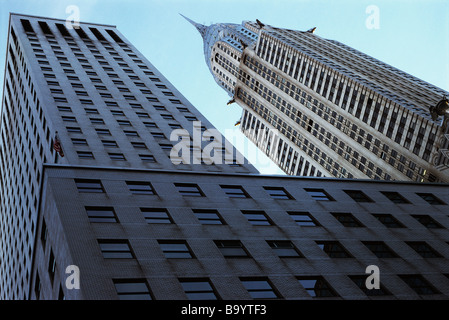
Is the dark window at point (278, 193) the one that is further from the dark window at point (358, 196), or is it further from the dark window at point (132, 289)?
the dark window at point (132, 289)

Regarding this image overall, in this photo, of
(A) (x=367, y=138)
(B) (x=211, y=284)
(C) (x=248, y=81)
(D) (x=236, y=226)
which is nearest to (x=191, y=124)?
(D) (x=236, y=226)

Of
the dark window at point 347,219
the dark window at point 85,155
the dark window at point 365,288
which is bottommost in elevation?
the dark window at point 365,288

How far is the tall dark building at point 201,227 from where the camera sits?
34406mm

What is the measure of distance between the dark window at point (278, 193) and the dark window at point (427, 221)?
10173 mm

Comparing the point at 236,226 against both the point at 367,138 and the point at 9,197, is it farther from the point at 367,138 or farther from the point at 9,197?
the point at 367,138

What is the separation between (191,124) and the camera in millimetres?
78125

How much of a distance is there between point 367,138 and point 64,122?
69743 millimetres

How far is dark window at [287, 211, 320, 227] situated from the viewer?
43.6m

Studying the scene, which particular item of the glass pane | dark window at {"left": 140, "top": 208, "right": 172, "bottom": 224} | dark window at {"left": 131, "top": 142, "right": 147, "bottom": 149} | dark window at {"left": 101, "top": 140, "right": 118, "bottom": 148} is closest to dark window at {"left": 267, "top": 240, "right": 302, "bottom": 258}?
the glass pane

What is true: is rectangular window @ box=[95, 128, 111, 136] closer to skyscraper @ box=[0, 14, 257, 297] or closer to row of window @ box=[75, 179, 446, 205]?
skyscraper @ box=[0, 14, 257, 297]

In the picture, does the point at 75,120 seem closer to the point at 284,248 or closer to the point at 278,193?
the point at 278,193

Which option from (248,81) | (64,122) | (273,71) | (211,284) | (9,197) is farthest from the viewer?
(248,81)

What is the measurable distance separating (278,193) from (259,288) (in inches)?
583

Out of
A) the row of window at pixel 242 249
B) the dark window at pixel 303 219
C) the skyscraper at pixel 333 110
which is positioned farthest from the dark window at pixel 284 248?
the skyscraper at pixel 333 110
